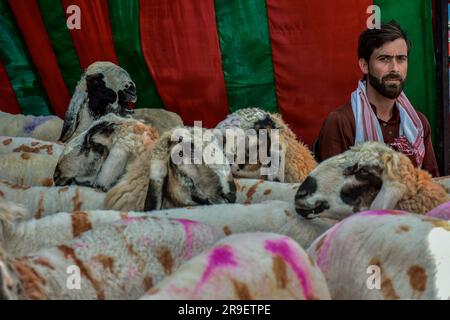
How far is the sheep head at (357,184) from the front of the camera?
2.77 m

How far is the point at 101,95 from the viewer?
426 cm

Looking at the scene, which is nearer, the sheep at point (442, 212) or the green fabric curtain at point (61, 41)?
the sheep at point (442, 212)

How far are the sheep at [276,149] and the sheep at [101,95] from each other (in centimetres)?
80

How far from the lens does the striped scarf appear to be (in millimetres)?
4145

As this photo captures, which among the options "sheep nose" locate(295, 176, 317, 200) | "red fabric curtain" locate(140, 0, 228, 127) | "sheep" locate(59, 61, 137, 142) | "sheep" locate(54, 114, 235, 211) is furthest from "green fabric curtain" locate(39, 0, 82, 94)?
"sheep nose" locate(295, 176, 317, 200)

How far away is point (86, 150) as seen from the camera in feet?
11.3

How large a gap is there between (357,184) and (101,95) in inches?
80.0

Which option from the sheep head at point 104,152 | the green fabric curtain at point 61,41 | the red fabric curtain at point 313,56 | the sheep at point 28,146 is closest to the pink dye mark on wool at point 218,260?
the sheep head at point 104,152

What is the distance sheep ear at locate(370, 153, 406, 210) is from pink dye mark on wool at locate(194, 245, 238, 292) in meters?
0.97

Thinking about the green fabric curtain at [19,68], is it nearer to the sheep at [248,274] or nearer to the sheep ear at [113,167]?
the sheep ear at [113,167]

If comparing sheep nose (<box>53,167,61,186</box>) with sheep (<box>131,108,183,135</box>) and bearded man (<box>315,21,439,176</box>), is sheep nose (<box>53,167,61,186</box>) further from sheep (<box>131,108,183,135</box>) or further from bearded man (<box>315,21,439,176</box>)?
bearded man (<box>315,21,439,176</box>)
